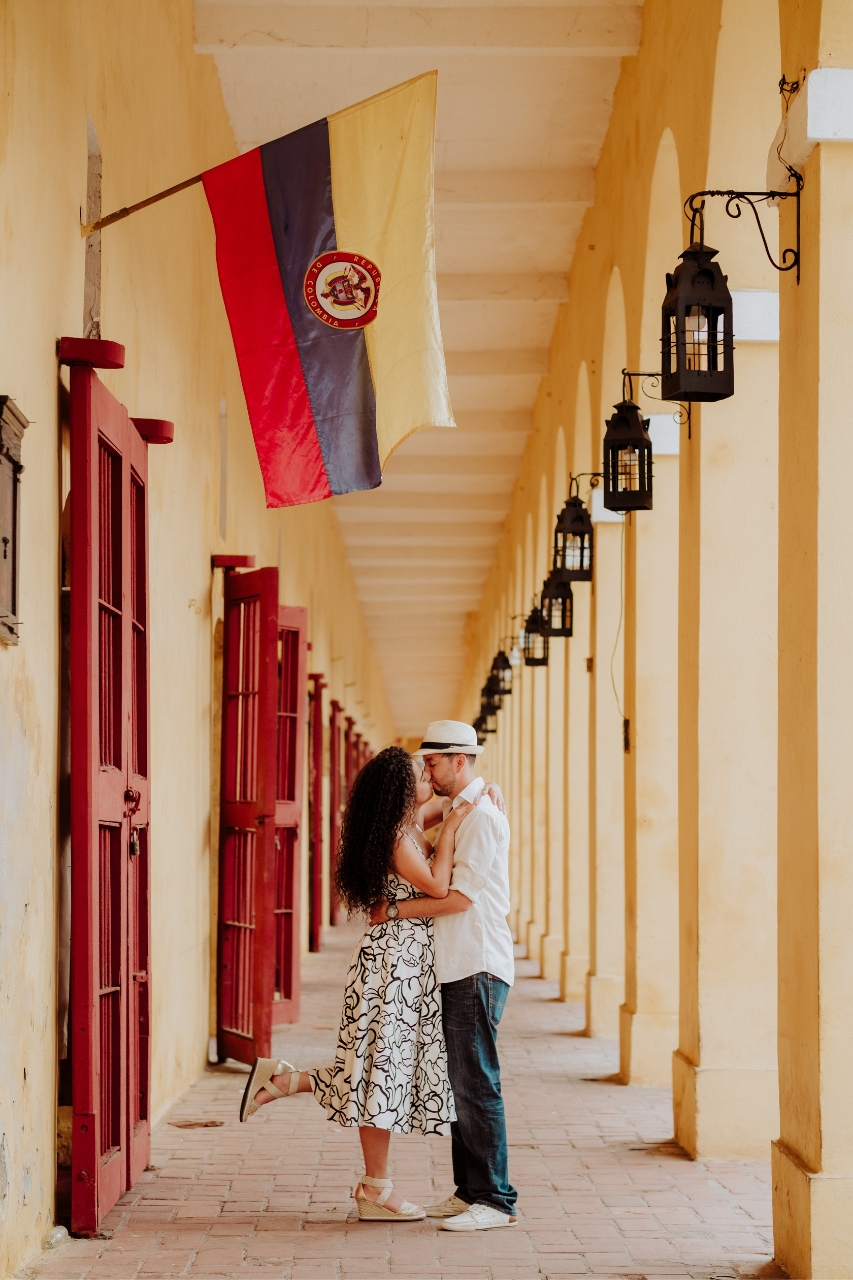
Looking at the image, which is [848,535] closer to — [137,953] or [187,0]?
[137,953]

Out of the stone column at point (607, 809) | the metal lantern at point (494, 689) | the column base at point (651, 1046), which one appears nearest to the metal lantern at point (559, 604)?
the stone column at point (607, 809)

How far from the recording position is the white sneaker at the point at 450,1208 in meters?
5.58

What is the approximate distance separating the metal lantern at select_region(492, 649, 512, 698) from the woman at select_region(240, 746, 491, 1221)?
14537 mm

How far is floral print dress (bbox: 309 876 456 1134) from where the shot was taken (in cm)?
541

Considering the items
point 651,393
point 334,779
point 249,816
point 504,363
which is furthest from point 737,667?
point 334,779

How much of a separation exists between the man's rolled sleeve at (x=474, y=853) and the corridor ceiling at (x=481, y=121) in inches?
218

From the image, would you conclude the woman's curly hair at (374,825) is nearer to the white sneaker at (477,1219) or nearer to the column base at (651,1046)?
the white sneaker at (477,1219)

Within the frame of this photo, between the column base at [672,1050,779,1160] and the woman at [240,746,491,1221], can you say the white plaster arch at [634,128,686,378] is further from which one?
the woman at [240,746,491,1221]

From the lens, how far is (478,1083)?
5418 millimetres

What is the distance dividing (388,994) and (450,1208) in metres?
0.87

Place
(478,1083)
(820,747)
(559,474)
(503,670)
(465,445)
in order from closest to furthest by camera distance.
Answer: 1. (820,747)
2. (478,1083)
3. (559,474)
4. (465,445)
5. (503,670)

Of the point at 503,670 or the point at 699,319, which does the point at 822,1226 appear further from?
the point at 503,670

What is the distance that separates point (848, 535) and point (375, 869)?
2.07 metres

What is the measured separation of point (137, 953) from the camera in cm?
633
